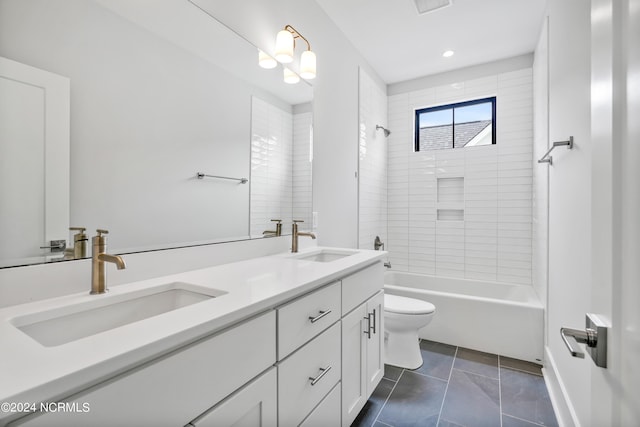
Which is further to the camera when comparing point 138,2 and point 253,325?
point 138,2

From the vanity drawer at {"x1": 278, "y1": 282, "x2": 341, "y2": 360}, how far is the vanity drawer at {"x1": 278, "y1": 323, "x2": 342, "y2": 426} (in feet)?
Answer: 0.11

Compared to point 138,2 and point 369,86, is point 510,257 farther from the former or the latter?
point 138,2

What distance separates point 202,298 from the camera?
1.03 m

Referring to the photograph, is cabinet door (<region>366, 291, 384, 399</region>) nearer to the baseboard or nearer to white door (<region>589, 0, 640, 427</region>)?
the baseboard

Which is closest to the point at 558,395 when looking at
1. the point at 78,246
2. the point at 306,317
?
the point at 306,317

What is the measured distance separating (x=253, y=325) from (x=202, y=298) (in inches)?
11.0

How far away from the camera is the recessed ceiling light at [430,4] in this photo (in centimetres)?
218

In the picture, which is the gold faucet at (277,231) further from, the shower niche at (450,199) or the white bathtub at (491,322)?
the shower niche at (450,199)

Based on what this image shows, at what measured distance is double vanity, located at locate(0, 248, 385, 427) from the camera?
1.67ft

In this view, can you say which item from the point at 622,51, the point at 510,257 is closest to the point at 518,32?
the point at 510,257

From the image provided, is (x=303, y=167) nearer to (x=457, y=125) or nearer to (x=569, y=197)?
(x=569, y=197)

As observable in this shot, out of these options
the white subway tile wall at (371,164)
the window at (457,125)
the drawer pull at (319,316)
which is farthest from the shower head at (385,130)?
the drawer pull at (319,316)

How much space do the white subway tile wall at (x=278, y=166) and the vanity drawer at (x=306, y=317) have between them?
0.64 meters

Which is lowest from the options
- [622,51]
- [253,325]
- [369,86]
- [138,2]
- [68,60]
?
[253,325]
